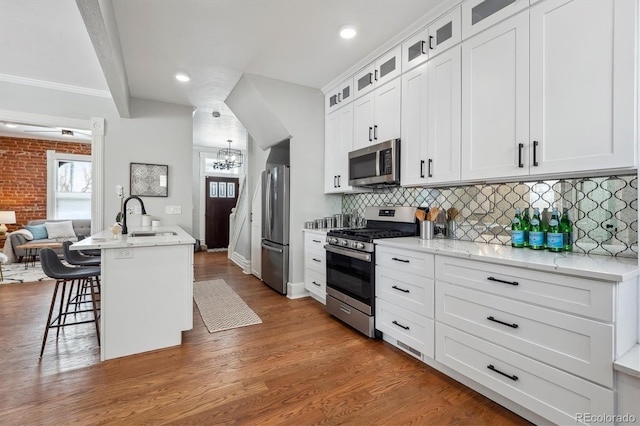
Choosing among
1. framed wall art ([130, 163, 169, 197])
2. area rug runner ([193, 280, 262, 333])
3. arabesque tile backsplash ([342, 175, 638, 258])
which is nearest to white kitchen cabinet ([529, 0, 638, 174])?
arabesque tile backsplash ([342, 175, 638, 258])

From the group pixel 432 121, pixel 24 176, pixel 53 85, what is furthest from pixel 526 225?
pixel 24 176

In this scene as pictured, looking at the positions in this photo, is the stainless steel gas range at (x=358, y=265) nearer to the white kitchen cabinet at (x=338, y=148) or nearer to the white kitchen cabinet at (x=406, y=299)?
the white kitchen cabinet at (x=406, y=299)

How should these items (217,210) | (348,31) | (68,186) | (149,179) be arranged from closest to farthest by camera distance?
(348,31) → (149,179) → (68,186) → (217,210)

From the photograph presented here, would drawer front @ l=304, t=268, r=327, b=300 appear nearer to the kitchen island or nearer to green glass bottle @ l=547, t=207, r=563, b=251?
the kitchen island

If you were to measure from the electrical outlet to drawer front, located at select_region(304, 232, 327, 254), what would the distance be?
1878mm

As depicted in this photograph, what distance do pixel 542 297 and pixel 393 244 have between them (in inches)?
41.5

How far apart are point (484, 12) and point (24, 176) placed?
29.2 ft

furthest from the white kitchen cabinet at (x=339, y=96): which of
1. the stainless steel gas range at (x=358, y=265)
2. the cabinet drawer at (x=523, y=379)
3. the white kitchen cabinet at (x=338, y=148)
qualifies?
the cabinet drawer at (x=523, y=379)

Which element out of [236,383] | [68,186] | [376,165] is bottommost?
[236,383]

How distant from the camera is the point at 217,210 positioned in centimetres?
823

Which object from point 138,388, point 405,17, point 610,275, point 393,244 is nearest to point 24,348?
point 138,388

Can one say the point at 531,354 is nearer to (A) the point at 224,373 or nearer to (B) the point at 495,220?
(B) the point at 495,220

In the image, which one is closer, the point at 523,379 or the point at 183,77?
the point at 523,379

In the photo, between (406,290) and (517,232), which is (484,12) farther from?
(406,290)
